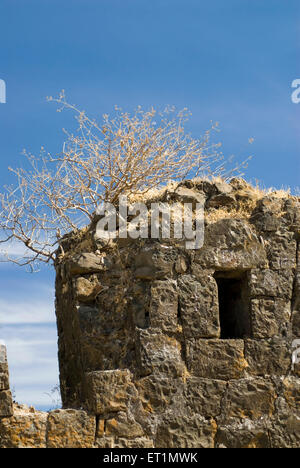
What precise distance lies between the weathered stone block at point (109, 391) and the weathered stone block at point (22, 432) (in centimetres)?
71

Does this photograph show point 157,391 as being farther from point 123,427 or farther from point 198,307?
point 198,307

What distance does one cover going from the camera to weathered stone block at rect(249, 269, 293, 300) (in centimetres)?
958

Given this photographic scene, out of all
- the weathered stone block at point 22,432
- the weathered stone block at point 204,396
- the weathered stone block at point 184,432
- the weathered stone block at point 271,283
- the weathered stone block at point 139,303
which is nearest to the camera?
the weathered stone block at point 22,432

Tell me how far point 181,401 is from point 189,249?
2082 mm

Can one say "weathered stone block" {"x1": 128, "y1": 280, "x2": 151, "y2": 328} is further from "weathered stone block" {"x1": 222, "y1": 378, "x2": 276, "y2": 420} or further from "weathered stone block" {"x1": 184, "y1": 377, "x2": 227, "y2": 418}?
"weathered stone block" {"x1": 222, "y1": 378, "x2": 276, "y2": 420}

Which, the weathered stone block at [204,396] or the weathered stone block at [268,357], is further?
the weathered stone block at [268,357]

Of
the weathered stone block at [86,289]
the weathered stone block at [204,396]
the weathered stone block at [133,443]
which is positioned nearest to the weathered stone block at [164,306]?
the weathered stone block at [204,396]

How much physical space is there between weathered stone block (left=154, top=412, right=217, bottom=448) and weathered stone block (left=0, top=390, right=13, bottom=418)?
194 centimetres

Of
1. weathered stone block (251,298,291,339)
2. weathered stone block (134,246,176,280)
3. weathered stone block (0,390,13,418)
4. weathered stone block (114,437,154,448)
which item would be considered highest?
weathered stone block (134,246,176,280)

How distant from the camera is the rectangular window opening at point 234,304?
9711 millimetres

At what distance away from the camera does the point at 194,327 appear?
30.0 feet

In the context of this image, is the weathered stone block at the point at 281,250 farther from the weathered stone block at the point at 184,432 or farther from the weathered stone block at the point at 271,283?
the weathered stone block at the point at 184,432

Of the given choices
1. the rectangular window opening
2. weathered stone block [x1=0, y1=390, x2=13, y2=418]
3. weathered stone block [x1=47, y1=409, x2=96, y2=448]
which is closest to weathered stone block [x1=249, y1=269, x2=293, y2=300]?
the rectangular window opening
